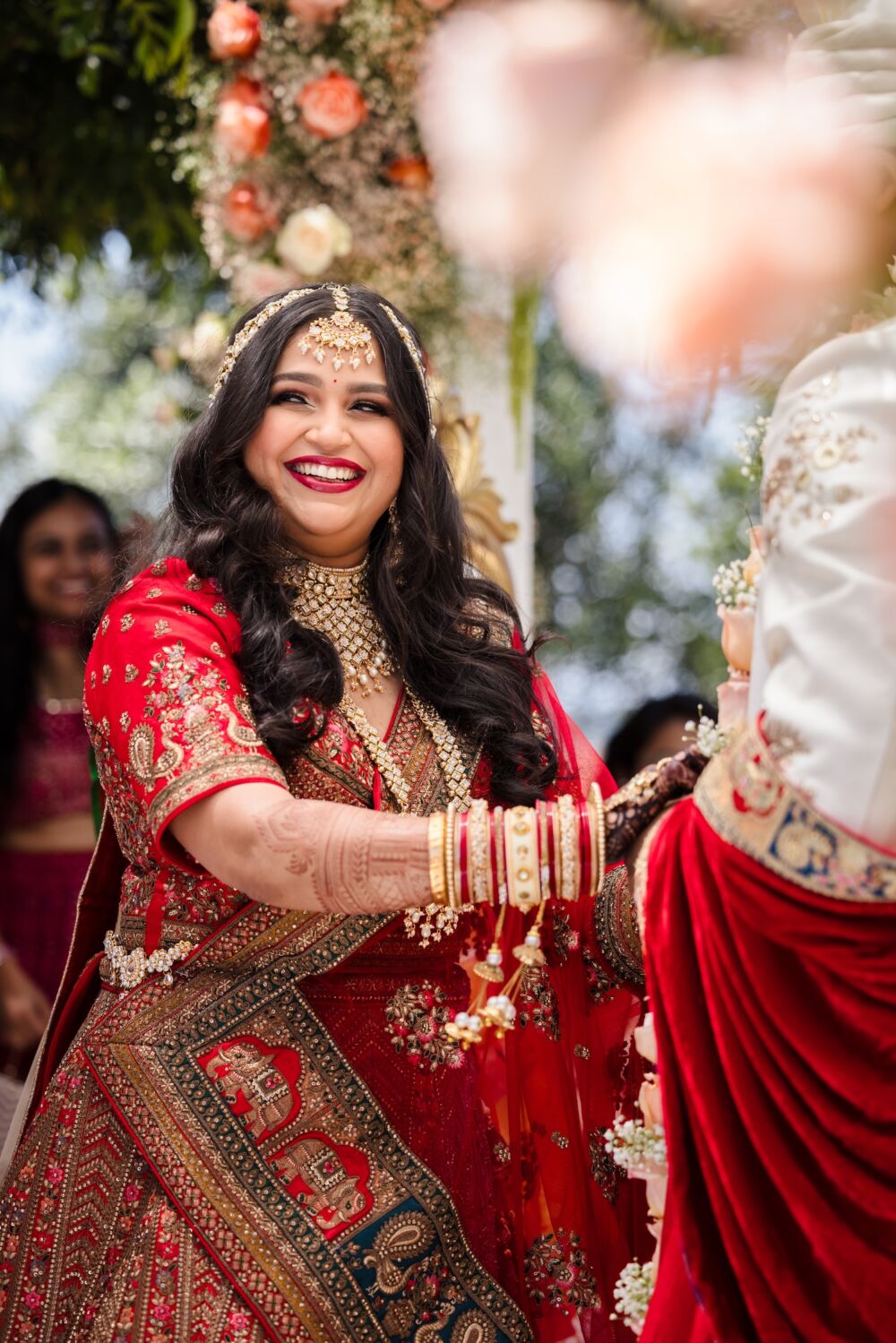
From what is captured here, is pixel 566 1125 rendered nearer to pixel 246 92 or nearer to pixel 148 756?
pixel 148 756

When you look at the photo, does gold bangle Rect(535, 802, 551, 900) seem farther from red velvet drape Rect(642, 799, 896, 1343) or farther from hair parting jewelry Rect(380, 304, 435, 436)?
hair parting jewelry Rect(380, 304, 435, 436)

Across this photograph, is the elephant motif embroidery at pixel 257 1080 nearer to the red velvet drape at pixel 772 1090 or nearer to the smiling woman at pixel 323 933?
the smiling woman at pixel 323 933

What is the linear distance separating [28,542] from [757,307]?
284 centimetres

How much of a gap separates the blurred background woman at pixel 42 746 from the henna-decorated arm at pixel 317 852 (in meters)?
2.24

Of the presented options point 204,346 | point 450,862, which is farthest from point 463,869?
point 204,346

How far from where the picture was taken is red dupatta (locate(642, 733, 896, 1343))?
57.2 inches

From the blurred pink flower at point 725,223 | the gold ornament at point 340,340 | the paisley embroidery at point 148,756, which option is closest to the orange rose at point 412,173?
the blurred pink flower at point 725,223

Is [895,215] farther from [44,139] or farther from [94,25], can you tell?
[44,139]

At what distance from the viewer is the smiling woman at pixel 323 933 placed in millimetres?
1769

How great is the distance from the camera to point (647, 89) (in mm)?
2941

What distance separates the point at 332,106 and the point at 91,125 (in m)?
0.81

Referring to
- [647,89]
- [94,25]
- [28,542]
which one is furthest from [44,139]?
[647,89]

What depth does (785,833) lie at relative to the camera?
4.73 ft

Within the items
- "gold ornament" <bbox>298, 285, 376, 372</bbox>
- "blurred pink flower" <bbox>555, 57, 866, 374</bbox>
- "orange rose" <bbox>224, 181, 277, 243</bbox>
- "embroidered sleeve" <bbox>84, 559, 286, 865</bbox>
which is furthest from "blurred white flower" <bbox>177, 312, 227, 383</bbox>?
"embroidered sleeve" <bbox>84, 559, 286, 865</bbox>
